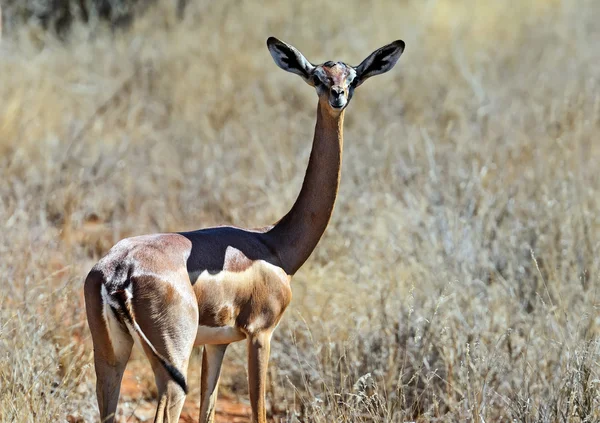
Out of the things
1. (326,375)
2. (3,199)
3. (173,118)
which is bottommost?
(326,375)

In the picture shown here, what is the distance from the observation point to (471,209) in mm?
6258

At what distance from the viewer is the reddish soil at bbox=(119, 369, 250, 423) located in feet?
16.2

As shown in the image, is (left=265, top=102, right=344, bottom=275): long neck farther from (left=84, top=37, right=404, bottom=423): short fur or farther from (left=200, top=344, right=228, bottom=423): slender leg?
(left=200, top=344, right=228, bottom=423): slender leg

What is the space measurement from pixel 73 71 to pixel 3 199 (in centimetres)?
390

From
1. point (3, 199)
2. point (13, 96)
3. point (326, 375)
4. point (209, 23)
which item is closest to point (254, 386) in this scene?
point (326, 375)

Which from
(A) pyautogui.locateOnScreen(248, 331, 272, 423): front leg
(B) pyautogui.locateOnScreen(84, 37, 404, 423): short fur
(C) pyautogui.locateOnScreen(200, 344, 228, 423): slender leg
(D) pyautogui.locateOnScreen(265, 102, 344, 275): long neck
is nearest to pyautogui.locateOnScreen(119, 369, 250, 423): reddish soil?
(C) pyautogui.locateOnScreen(200, 344, 228, 423): slender leg

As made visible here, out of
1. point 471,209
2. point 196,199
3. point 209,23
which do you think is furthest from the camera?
point 209,23

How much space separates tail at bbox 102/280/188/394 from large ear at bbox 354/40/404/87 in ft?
4.75

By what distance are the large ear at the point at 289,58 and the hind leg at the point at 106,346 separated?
1.36 metres

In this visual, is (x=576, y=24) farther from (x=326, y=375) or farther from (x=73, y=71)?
(x=326, y=375)

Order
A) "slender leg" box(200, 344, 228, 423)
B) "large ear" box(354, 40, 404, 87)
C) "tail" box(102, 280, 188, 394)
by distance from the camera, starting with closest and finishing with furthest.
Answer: "tail" box(102, 280, 188, 394)
"slender leg" box(200, 344, 228, 423)
"large ear" box(354, 40, 404, 87)

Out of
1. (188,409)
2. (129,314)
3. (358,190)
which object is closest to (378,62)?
(129,314)

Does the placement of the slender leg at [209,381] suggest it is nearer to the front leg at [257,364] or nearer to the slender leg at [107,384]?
the front leg at [257,364]

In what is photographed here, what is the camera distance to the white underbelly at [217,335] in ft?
12.1
